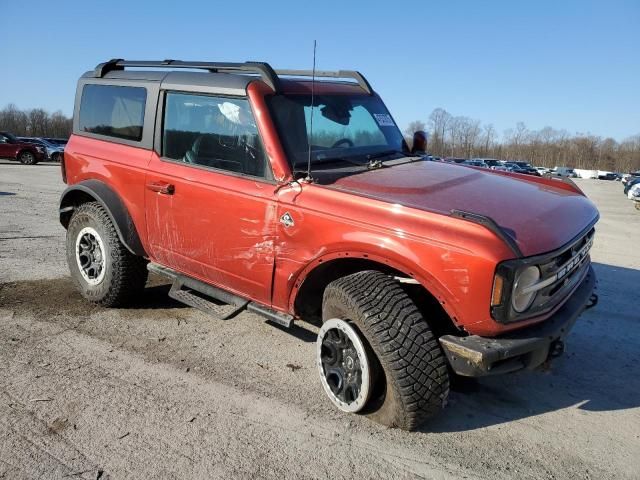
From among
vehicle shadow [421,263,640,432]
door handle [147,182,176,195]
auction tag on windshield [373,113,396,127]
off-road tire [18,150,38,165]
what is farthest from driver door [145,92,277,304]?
off-road tire [18,150,38,165]

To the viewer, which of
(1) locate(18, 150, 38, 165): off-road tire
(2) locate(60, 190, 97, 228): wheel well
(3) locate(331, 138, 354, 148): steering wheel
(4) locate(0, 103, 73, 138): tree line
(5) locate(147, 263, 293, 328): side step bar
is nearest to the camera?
(5) locate(147, 263, 293, 328): side step bar

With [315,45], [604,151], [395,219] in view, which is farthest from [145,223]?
[604,151]

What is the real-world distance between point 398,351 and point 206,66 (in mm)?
2753

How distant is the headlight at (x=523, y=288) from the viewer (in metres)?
2.64

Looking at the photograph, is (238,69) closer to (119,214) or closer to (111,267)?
(119,214)

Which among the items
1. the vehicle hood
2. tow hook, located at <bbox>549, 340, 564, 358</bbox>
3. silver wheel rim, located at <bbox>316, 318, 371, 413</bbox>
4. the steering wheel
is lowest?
silver wheel rim, located at <bbox>316, 318, 371, 413</bbox>

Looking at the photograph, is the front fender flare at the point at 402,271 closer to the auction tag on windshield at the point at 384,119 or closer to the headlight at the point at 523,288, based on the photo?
the headlight at the point at 523,288

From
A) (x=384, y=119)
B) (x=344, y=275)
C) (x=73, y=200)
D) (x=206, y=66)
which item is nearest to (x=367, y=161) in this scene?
(x=384, y=119)

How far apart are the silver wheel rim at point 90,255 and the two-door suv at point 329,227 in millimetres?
19

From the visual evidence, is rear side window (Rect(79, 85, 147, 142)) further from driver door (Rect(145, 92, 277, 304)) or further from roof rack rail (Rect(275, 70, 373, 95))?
roof rack rail (Rect(275, 70, 373, 95))

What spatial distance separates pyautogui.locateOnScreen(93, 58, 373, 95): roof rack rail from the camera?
3.75 metres

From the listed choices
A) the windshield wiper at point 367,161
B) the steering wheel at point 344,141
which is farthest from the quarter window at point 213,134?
the steering wheel at point 344,141

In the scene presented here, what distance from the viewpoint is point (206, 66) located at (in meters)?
4.17

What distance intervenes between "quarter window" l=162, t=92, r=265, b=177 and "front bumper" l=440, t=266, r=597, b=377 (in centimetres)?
169
